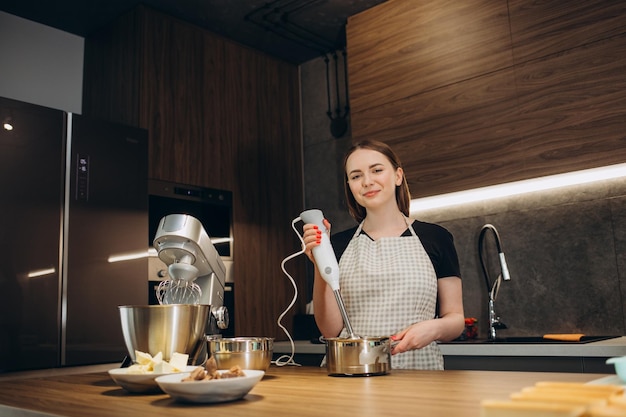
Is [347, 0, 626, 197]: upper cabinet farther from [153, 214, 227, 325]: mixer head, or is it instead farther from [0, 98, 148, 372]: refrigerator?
[153, 214, 227, 325]: mixer head

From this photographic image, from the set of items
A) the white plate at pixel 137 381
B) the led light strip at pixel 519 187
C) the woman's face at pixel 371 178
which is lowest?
the white plate at pixel 137 381

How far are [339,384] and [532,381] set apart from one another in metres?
0.33

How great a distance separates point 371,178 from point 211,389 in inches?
37.7

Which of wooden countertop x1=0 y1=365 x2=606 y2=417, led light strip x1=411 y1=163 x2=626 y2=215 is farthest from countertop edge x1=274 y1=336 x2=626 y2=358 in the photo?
wooden countertop x1=0 y1=365 x2=606 y2=417

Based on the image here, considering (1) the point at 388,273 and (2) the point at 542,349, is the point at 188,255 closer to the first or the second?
(1) the point at 388,273

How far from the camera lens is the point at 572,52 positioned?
2.21m

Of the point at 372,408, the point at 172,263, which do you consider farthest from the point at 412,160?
the point at 372,408

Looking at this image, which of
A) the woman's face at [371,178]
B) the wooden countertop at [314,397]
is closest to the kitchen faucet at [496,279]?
the woman's face at [371,178]

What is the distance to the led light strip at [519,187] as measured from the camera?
2.25 meters

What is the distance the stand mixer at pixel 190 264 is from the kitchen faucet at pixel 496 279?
1.43 metres

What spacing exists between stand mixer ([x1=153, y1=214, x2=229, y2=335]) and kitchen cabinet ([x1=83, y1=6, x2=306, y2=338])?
138 cm

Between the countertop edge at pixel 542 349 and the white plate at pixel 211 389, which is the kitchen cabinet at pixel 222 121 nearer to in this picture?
the countertop edge at pixel 542 349

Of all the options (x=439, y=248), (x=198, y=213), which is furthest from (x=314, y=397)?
(x=198, y=213)

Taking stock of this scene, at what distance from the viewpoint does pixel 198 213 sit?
9.57 ft
